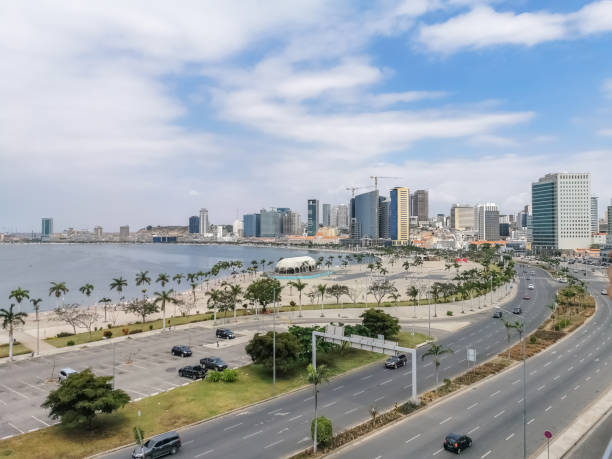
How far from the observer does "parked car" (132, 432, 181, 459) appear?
31.3 m

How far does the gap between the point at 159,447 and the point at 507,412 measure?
107ft

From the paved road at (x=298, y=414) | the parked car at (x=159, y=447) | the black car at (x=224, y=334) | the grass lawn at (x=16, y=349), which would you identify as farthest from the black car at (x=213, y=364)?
the grass lawn at (x=16, y=349)

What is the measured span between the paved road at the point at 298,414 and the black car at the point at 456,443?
865 cm

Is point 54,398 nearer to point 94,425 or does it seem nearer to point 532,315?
point 94,425

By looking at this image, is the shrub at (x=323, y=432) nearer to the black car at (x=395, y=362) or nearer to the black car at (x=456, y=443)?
the black car at (x=456, y=443)

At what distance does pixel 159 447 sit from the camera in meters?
31.8

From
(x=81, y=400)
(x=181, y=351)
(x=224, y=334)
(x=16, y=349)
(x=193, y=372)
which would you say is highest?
(x=81, y=400)

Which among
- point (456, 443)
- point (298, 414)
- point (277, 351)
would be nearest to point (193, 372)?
point (277, 351)

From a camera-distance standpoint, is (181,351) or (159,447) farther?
(181,351)

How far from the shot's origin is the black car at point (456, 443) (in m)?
32.1

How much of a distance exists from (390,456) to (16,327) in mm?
91261

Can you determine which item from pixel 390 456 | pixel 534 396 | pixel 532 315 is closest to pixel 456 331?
pixel 532 315

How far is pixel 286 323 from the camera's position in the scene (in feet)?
278

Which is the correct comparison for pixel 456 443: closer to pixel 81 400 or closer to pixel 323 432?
pixel 323 432
